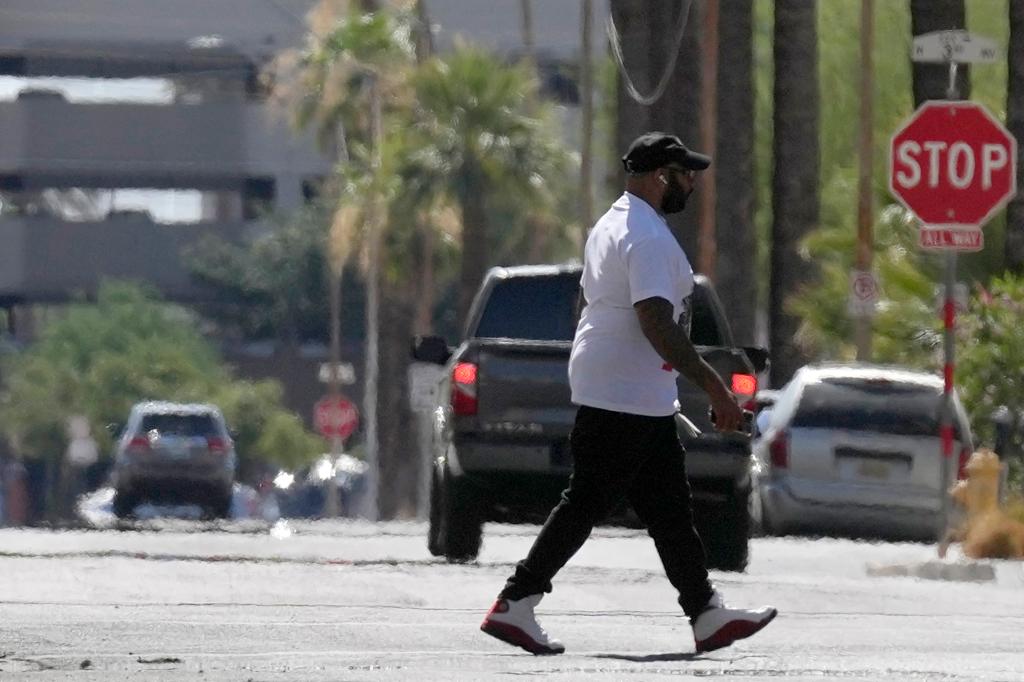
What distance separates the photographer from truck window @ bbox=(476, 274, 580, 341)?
16656 mm

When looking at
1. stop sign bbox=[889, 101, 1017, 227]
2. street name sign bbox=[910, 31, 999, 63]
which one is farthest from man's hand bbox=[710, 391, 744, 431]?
street name sign bbox=[910, 31, 999, 63]

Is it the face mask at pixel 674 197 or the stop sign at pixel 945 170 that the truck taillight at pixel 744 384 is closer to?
the stop sign at pixel 945 170

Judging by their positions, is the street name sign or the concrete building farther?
the concrete building

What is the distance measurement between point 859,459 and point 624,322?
13857 mm

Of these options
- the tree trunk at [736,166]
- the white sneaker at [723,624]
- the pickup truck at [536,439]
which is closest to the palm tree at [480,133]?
the tree trunk at [736,166]

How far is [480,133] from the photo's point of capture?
171ft

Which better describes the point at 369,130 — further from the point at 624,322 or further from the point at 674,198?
the point at 624,322

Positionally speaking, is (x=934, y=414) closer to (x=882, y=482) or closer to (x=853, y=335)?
(x=882, y=482)

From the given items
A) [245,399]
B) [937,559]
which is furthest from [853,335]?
[245,399]

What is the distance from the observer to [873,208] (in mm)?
35344

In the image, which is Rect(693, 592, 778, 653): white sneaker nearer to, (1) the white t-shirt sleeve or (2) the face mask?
(1) the white t-shirt sleeve

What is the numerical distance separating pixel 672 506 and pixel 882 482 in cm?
1365

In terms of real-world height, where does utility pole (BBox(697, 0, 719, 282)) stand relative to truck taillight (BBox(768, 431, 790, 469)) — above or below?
above

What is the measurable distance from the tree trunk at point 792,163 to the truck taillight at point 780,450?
40.2 feet
